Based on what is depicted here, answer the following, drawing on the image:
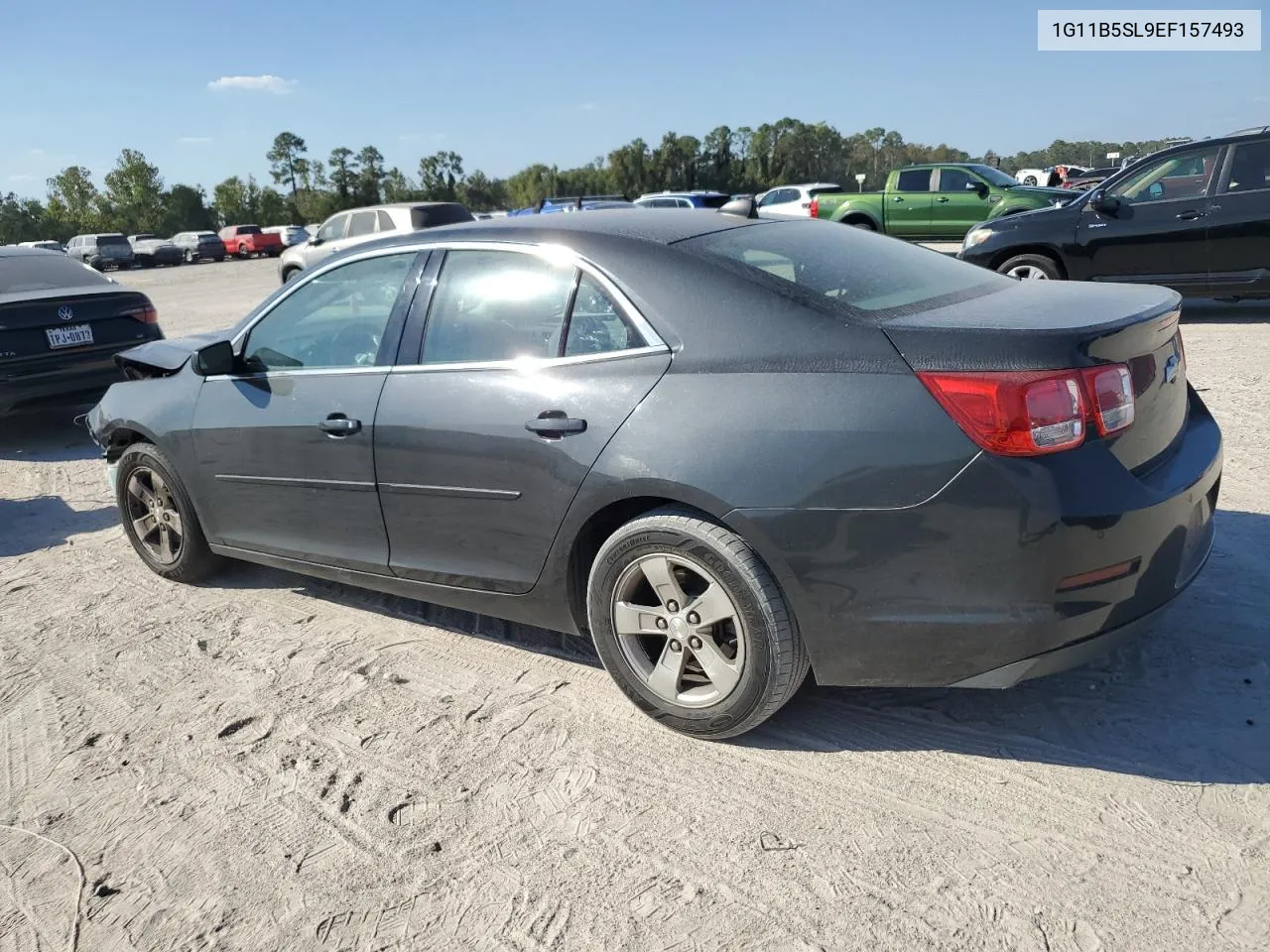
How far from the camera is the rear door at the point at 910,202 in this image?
19.7m

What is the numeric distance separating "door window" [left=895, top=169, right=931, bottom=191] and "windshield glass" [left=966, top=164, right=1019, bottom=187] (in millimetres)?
836

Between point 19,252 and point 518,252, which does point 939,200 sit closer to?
point 19,252

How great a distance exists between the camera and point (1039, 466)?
98.6 inches

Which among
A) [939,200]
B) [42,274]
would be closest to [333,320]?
[42,274]

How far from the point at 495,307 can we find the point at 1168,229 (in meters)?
8.38

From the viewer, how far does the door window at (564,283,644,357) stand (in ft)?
10.2

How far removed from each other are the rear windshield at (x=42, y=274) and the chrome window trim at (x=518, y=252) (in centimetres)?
485

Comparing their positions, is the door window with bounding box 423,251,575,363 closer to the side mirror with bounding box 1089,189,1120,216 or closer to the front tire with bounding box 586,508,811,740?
the front tire with bounding box 586,508,811,740

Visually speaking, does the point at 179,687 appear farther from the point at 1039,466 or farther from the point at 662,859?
the point at 1039,466

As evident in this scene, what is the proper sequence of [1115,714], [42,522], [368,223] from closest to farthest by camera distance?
1. [1115,714]
2. [42,522]
3. [368,223]

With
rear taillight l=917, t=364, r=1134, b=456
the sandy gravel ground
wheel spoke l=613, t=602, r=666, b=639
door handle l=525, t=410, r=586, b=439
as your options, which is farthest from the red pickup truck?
rear taillight l=917, t=364, r=1134, b=456

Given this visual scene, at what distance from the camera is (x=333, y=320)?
4.00 metres

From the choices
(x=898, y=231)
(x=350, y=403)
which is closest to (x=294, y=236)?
(x=898, y=231)

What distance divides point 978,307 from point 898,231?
60.1 feet
